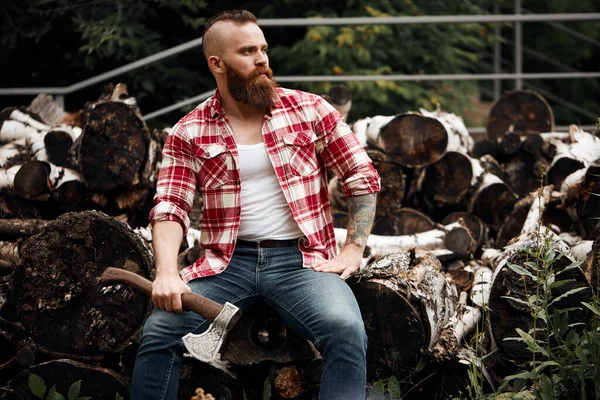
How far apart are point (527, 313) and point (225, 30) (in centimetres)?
163

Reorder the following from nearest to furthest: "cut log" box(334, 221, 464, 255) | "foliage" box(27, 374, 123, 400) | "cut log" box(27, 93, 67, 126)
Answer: "foliage" box(27, 374, 123, 400) < "cut log" box(334, 221, 464, 255) < "cut log" box(27, 93, 67, 126)

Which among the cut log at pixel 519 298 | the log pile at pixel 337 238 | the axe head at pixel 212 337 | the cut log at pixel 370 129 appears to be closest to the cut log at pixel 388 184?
the log pile at pixel 337 238

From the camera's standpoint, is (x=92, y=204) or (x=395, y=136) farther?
(x=395, y=136)

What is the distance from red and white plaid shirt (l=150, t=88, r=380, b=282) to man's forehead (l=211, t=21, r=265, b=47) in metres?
0.25

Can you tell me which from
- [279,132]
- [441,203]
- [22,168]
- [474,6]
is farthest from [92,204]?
[474,6]

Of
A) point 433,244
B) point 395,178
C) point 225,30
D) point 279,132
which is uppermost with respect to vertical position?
point 225,30

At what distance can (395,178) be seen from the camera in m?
5.14

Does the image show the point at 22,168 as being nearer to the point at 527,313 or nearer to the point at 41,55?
the point at 527,313

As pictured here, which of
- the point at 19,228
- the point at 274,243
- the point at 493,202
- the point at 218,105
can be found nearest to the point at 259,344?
the point at 274,243

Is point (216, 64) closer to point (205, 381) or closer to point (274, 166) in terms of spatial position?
point (274, 166)

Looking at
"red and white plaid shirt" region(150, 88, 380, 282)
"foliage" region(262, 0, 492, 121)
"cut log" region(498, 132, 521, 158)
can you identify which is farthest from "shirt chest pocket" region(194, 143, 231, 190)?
"foliage" region(262, 0, 492, 121)

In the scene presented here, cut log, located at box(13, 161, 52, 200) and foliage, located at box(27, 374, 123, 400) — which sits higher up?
cut log, located at box(13, 161, 52, 200)

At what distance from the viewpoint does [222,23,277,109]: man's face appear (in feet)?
10.9

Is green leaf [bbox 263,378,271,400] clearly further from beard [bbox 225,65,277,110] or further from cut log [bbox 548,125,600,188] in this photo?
cut log [bbox 548,125,600,188]
